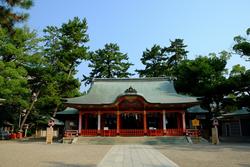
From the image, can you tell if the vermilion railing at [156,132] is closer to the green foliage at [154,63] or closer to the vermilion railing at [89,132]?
the vermilion railing at [89,132]

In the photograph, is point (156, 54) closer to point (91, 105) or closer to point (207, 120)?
point (207, 120)

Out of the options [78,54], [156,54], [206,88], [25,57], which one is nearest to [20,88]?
[25,57]

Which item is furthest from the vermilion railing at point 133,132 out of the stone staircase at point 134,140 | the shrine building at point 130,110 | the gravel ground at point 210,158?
the gravel ground at point 210,158

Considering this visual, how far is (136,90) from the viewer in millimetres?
28219

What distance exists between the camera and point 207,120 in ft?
89.7

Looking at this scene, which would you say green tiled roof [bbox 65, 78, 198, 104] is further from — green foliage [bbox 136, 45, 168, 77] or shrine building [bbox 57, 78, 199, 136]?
green foliage [bbox 136, 45, 168, 77]

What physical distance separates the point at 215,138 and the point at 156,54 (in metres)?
32.4

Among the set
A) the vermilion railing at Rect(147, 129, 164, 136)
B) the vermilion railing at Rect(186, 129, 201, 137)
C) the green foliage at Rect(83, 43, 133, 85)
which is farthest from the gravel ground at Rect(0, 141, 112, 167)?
the green foliage at Rect(83, 43, 133, 85)

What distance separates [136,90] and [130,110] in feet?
12.7

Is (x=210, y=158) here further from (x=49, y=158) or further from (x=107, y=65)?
(x=107, y=65)

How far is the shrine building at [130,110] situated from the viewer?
2420 cm

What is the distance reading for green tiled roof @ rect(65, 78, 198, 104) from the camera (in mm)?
25047

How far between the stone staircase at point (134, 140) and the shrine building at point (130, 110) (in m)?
1.25

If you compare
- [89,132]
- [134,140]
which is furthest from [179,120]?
[89,132]
